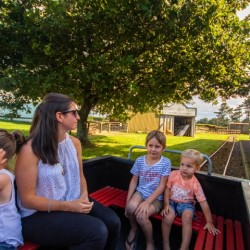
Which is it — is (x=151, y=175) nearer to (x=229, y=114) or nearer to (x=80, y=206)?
(x=80, y=206)

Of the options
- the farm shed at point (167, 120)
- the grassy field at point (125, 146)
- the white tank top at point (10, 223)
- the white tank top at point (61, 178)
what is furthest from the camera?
the farm shed at point (167, 120)

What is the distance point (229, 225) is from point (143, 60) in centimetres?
827

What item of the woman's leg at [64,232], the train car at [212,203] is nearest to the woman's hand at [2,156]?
the woman's leg at [64,232]

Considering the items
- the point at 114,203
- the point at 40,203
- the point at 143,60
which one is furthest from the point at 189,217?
the point at 143,60

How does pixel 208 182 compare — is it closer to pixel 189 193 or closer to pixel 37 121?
pixel 189 193

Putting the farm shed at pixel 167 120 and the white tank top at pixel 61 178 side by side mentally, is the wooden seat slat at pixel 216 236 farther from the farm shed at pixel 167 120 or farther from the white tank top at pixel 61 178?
the farm shed at pixel 167 120

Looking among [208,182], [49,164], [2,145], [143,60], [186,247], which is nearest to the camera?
[2,145]

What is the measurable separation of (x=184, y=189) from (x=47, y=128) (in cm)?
179

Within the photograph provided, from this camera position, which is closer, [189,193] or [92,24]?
[189,193]

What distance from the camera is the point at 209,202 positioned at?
10.9ft

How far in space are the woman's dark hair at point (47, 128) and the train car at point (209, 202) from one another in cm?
80

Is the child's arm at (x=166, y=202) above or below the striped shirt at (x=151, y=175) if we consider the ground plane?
below

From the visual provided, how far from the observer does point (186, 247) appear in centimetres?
277

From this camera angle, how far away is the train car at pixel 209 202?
2.58 meters
